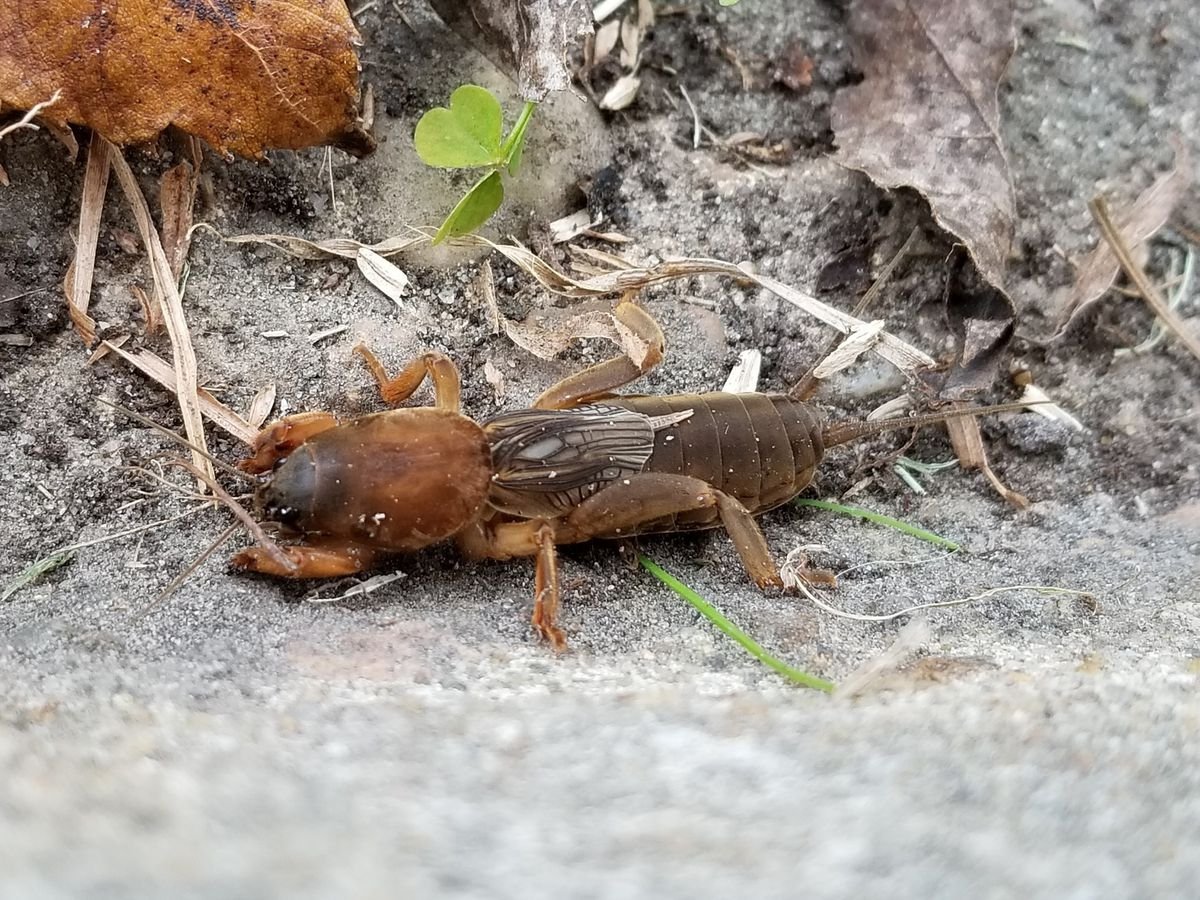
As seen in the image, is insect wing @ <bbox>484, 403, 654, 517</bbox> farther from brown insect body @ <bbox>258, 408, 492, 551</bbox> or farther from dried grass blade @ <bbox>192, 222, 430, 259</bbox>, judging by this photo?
dried grass blade @ <bbox>192, 222, 430, 259</bbox>

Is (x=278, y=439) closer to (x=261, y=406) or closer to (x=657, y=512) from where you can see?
(x=261, y=406)

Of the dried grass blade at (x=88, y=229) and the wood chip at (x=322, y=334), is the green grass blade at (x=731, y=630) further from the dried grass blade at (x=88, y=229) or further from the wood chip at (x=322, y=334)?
the dried grass blade at (x=88, y=229)

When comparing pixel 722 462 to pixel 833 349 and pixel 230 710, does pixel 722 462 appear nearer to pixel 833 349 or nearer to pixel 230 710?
pixel 833 349

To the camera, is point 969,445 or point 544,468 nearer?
point 544,468

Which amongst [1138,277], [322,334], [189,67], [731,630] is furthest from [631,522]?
[1138,277]

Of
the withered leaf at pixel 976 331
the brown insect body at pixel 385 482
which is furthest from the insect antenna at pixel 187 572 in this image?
the withered leaf at pixel 976 331

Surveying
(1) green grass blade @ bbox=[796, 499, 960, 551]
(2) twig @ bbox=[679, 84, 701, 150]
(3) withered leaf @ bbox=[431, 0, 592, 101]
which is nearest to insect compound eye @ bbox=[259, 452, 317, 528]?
(3) withered leaf @ bbox=[431, 0, 592, 101]

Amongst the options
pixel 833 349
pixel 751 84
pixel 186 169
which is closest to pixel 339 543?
pixel 186 169
